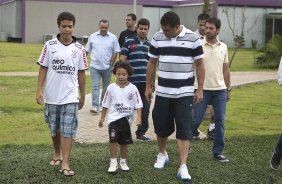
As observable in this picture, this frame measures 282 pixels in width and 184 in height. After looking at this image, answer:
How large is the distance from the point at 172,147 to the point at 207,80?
134 cm

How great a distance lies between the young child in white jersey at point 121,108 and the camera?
659 cm

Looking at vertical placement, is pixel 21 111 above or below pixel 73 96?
below

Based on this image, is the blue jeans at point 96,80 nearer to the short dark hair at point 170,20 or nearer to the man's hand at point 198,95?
the man's hand at point 198,95

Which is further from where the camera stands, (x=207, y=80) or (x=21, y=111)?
(x=21, y=111)

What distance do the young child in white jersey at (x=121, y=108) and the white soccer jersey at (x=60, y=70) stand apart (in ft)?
1.66

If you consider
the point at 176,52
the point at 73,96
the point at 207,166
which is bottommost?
the point at 207,166

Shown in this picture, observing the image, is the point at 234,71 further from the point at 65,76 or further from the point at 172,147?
the point at 65,76

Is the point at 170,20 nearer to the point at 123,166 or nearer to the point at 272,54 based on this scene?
the point at 123,166

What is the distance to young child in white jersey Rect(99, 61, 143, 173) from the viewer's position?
6590 mm

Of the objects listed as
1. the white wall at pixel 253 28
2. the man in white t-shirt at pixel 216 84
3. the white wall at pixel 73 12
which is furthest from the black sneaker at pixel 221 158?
the white wall at pixel 253 28

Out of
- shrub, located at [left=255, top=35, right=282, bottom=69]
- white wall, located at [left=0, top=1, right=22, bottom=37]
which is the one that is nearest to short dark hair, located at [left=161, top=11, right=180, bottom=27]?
shrub, located at [left=255, top=35, right=282, bottom=69]

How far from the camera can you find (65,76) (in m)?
6.29

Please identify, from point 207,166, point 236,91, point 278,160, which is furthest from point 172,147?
point 236,91

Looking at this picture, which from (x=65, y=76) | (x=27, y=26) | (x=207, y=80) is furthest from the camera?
(x=27, y=26)
